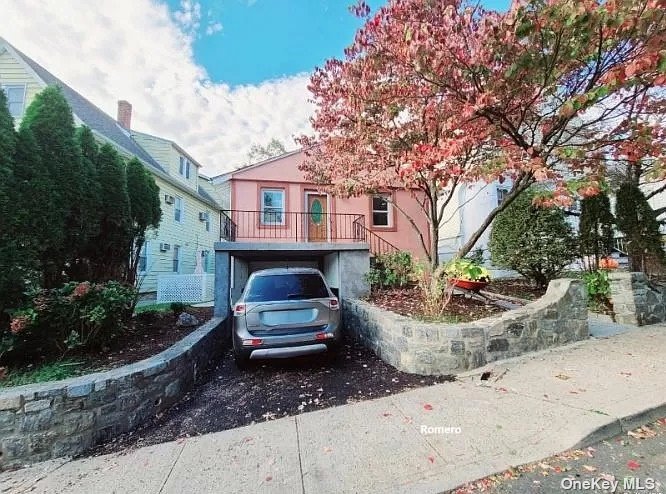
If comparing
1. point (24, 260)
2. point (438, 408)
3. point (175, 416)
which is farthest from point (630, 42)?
point (24, 260)

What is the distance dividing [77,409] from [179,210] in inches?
514

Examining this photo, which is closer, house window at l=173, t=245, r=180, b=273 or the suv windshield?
the suv windshield

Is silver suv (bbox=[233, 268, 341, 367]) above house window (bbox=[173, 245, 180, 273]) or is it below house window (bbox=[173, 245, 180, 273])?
below

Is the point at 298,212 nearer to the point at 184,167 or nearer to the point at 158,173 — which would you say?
the point at 158,173

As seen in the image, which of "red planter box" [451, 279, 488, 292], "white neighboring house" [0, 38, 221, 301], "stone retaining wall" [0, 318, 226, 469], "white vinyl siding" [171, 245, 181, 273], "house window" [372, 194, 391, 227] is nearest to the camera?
"stone retaining wall" [0, 318, 226, 469]

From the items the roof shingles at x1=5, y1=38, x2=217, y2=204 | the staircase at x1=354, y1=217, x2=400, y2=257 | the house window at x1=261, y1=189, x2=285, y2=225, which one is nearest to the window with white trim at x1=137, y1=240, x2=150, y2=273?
the roof shingles at x1=5, y1=38, x2=217, y2=204

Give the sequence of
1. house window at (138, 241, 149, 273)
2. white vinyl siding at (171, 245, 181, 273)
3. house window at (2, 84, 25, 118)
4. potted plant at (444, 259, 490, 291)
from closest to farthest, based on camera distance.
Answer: potted plant at (444, 259, 490, 291) < house window at (2, 84, 25, 118) < house window at (138, 241, 149, 273) < white vinyl siding at (171, 245, 181, 273)

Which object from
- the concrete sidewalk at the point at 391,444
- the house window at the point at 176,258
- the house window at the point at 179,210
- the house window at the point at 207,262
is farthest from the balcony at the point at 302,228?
the house window at the point at 207,262

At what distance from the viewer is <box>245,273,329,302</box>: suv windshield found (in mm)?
4469

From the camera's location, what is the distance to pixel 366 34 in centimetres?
494

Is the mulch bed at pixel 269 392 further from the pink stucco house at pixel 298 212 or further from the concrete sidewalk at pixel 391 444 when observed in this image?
the pink stucco house at pixel 298 212

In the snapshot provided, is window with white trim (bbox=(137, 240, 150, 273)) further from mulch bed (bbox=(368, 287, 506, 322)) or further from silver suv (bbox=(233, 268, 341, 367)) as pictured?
mulch bed (bbox=(368, 287, 506, 322))

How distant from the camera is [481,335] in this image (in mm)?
3986

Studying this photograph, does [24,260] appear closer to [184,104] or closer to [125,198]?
[125,198]
